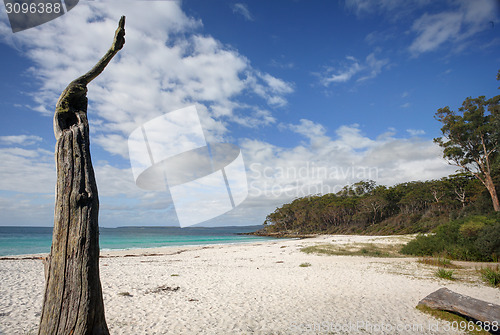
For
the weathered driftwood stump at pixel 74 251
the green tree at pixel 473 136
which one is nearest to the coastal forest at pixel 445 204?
the green tree at pixel 473 136

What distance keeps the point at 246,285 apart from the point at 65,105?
8192mm

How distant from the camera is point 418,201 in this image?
181 ft

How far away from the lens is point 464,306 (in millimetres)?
5344

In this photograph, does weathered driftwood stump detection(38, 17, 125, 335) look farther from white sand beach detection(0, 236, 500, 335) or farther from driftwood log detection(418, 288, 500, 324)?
driftwood log detection(418, 288, 500, 324)

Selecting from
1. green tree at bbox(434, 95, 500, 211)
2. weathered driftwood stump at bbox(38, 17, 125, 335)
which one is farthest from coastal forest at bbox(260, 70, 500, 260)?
weathered driftwood stump at bbox(38, 17, 125, 335)

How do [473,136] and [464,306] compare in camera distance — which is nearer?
[464,306]

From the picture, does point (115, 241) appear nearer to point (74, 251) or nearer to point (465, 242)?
point (465, 242)

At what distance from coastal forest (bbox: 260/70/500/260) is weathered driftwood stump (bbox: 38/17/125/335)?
16007 millimetres

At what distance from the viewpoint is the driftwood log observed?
4906 mm

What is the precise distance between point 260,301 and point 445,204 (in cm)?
5306

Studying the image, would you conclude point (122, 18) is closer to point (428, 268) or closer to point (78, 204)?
point (78, 204)

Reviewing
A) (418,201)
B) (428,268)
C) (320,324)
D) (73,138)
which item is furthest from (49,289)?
(418,201)

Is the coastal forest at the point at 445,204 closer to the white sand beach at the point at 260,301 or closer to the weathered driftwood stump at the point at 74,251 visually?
the white sand beach at the point at 260,301

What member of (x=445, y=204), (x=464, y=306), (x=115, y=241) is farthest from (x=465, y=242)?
(x=115, y=241)
